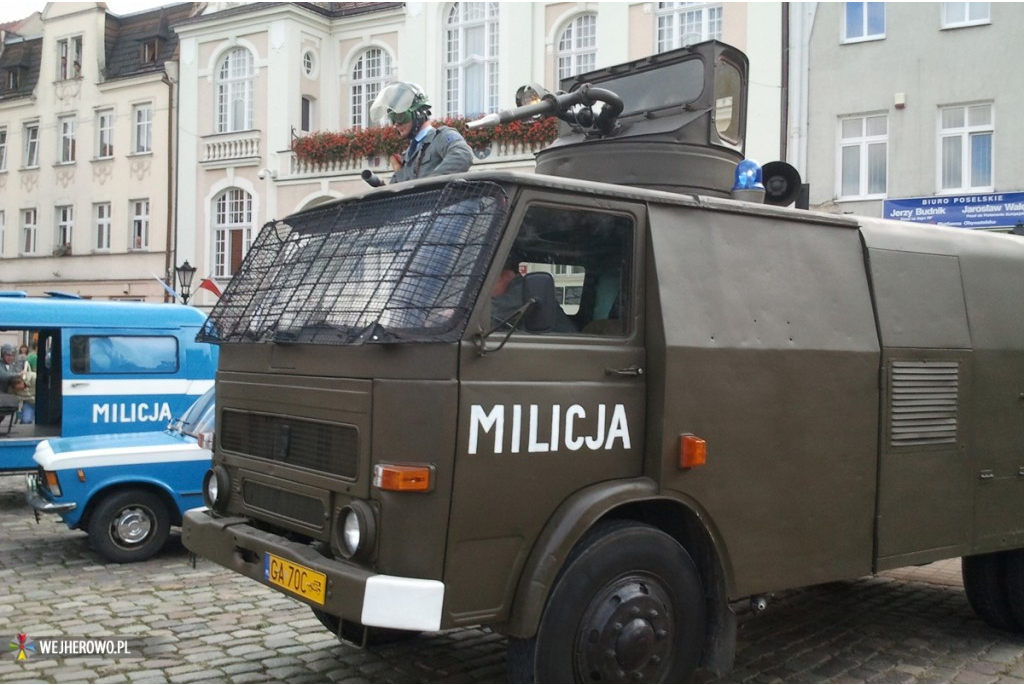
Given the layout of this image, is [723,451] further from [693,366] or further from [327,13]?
[327,13]

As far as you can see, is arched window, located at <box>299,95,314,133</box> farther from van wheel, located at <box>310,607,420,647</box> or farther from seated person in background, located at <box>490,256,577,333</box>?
seated person in background, located at <box>490,256,577,333</box>

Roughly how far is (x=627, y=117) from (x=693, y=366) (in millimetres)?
2468

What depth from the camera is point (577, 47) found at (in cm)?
2430

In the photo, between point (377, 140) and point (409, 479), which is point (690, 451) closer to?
point (409, 479)

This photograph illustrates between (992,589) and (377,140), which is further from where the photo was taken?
(377,140)

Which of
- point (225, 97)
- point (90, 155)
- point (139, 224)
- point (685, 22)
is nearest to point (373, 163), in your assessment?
point (225, 97)

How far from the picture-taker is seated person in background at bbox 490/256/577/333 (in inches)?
180

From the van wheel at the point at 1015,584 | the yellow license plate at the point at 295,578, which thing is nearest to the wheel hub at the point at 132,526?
the yellow license plate at the point at 295,578

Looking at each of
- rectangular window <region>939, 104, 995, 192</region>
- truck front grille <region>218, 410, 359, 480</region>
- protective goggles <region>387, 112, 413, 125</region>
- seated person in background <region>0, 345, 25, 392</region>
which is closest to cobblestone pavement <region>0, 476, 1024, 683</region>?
truck front grille <region>218, 410, 359, 480</region>

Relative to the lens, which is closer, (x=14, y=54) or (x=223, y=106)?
(x=223, y=106)

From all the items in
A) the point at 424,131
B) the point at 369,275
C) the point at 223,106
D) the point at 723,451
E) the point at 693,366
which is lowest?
the point at 723,451

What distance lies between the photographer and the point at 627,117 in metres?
6.92

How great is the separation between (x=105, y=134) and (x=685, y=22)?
21.2 m

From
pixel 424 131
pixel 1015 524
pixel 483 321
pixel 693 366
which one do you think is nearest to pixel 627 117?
pixel 424 131
